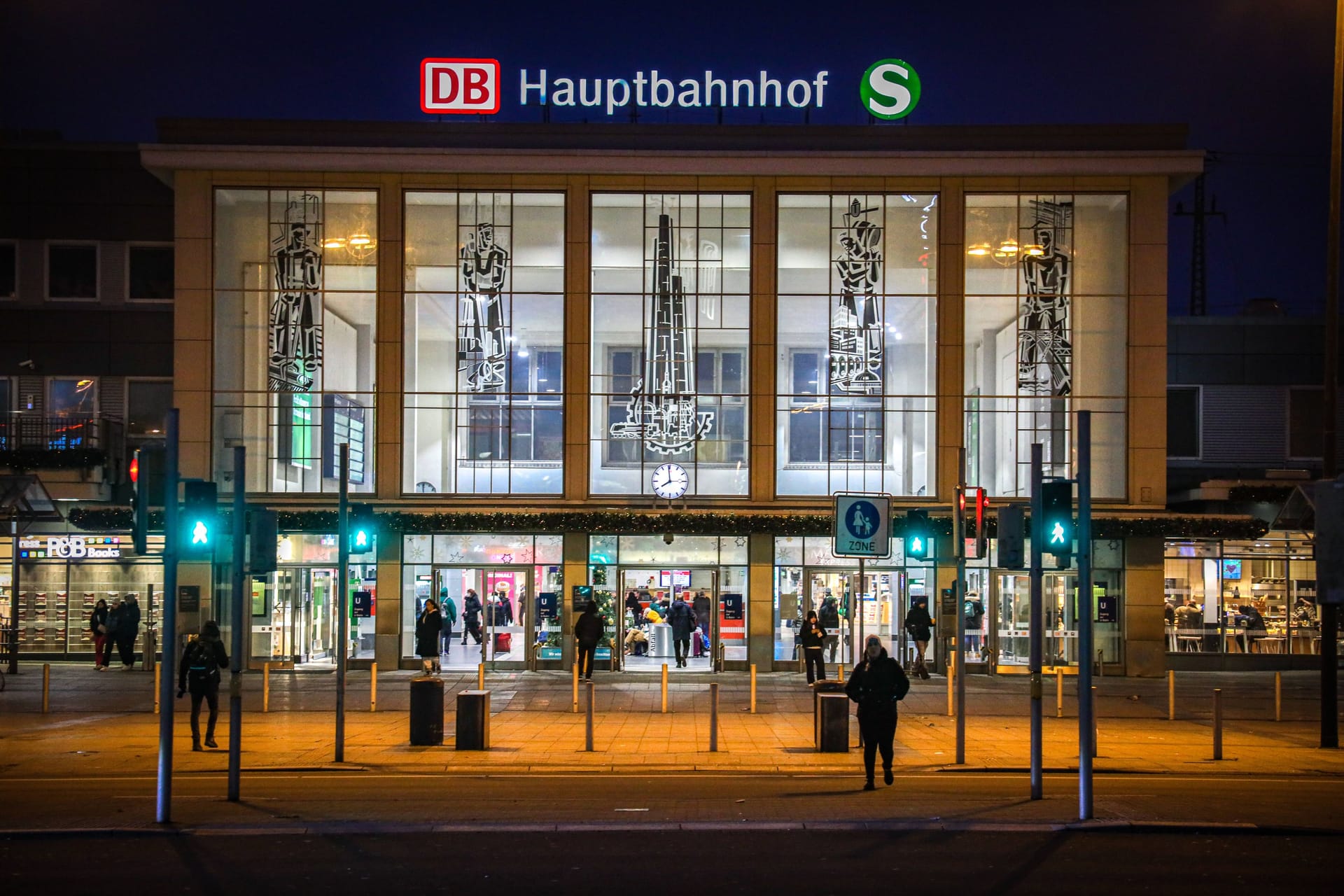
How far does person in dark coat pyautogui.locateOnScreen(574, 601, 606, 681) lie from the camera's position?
27.7 meters

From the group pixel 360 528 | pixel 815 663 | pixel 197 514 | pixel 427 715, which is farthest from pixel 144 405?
pixel 197 514

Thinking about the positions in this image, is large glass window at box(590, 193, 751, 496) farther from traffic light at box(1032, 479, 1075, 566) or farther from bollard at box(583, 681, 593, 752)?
traffic light at box(1032, 479, 1075, 566)

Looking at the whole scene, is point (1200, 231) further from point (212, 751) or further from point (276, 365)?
point (212, 751)

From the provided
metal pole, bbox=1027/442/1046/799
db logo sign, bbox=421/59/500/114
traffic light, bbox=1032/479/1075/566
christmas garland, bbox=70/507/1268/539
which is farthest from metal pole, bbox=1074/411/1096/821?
db logo sign, bbox=421/59/500/114

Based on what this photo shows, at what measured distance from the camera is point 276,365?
102ft

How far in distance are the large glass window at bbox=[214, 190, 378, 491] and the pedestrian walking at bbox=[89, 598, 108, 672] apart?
4.41m

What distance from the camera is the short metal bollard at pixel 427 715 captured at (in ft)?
61.0

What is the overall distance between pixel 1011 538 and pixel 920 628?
13.1 m

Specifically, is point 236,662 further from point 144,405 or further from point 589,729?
point 144,405

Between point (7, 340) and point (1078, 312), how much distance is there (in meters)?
27.8

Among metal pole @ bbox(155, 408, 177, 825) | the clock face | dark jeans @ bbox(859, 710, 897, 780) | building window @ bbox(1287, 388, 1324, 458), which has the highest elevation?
building window @ bbox(1287, 388, 1324, 458)

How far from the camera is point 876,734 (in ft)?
48.4

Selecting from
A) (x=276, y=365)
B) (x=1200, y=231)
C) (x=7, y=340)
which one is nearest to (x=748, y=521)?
(x=276, y=365)

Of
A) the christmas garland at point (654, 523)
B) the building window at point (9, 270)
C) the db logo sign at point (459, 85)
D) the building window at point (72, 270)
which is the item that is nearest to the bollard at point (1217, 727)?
the christmas garland at point (654, 523)
